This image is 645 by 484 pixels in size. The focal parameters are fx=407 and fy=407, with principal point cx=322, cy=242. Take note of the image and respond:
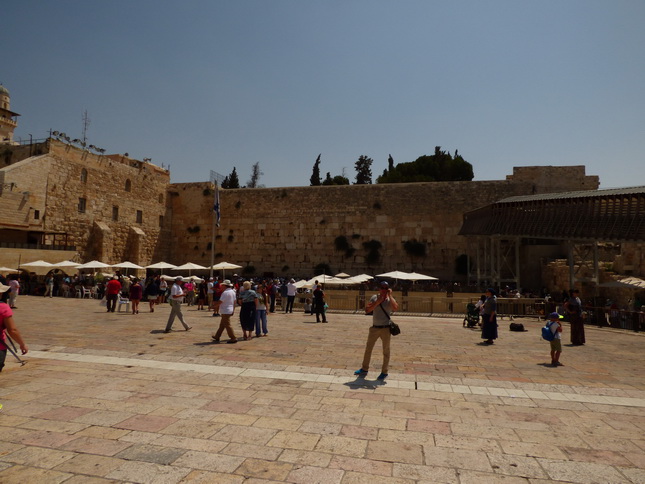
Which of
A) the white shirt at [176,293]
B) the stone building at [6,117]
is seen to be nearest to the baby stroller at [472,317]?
the white shirt at [176,293]

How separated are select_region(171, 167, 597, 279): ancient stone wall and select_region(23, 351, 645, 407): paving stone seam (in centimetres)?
2009

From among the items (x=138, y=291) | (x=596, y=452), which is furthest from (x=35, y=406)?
(x=138, y=291)

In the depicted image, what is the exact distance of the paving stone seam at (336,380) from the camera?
500 cm

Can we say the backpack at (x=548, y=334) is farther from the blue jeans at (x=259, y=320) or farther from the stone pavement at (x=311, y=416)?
the blue jeans at (x=259, y=320)

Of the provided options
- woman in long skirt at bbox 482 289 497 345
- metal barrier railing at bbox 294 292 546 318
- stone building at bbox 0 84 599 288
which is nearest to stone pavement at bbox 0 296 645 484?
woman in long skirt at bbox 482 289 497 345

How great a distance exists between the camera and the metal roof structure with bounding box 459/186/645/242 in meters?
14.5

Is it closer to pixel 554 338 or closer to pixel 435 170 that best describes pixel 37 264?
pixel 554 338

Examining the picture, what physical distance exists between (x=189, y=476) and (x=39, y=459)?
1.25 m

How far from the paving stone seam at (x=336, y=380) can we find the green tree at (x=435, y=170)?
114 ft

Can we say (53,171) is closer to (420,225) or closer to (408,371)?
(420,225)

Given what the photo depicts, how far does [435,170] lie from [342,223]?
17.2 meters

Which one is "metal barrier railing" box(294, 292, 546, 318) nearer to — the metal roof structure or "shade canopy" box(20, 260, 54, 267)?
the metal roof structure

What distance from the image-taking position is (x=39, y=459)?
314 centimetres

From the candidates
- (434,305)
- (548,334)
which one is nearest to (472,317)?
(434,305)
